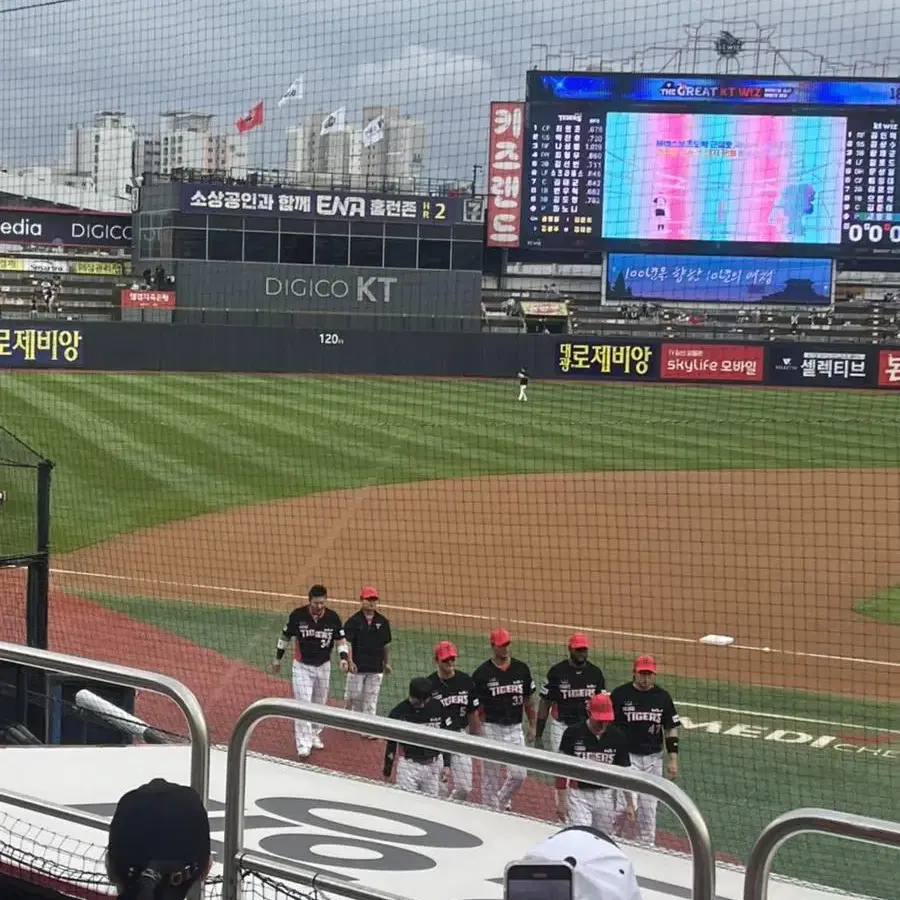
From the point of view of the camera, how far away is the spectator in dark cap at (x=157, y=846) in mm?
2352

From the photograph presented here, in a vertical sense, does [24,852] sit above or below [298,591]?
Answer: above

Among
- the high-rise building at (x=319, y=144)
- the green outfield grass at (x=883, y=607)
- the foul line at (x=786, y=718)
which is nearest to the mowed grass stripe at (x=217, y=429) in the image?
the high-rise building at (x=319, y=144)

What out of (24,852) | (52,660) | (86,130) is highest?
(86,130)

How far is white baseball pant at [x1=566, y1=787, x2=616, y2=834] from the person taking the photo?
590 cm

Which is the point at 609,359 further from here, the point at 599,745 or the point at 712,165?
the point at 599,745

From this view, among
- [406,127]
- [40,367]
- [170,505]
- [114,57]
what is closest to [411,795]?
[114,57]

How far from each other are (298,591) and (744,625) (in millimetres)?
4807

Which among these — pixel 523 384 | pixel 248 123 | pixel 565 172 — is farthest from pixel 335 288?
pixel 248 123

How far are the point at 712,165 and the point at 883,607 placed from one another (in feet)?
90.9

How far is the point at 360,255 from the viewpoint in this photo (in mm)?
42188

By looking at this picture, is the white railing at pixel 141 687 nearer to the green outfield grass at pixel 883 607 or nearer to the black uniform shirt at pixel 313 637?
the black uniform shirt at pixel 313 637

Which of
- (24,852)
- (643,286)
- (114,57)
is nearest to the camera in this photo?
(24,852)

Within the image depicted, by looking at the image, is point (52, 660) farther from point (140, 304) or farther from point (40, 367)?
point (140, 304)

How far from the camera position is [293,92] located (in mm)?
11617
